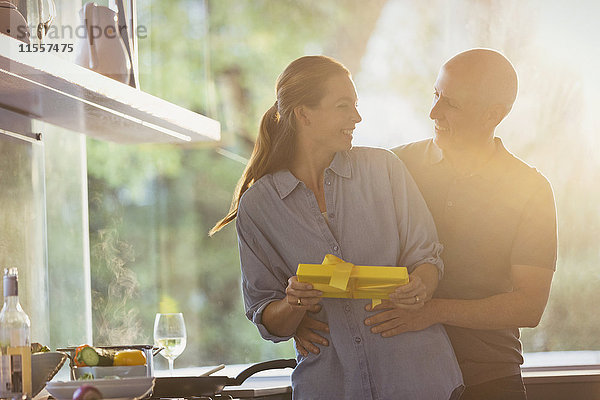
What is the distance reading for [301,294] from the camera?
5.65ft

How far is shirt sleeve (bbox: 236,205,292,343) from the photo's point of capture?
1.93 m

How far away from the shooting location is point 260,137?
2.10 meters

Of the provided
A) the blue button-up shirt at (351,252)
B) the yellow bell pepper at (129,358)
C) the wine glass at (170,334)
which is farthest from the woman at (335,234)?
the wine glass at (170,334)

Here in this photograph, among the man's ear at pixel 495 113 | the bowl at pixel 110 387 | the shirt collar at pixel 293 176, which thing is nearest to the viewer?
the bowl at pixel 110 387

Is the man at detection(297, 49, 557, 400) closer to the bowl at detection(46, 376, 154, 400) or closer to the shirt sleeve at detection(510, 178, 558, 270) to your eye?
the shirt sleeve at detection(510, 178, 558, 270)

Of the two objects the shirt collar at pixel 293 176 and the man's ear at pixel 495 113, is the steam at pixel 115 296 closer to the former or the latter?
the shirt collar at pixel 293 176

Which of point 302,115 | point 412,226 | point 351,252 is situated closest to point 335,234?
point 351,252

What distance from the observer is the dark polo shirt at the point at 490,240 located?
6.91 ft

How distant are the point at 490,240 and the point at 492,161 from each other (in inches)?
9.0

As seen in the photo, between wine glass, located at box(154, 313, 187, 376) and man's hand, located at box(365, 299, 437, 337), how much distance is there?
102 centimetres

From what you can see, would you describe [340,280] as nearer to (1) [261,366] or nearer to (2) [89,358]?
(2) [89,358]

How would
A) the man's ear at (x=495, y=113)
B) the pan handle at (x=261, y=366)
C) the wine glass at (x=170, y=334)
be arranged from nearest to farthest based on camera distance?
the man's ear at (x=495, y=113) → the pan handle at (x=261, y=366) → the wine glass at (x=170, y=334)

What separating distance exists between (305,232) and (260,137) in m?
0.33

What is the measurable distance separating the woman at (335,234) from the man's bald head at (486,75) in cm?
41
